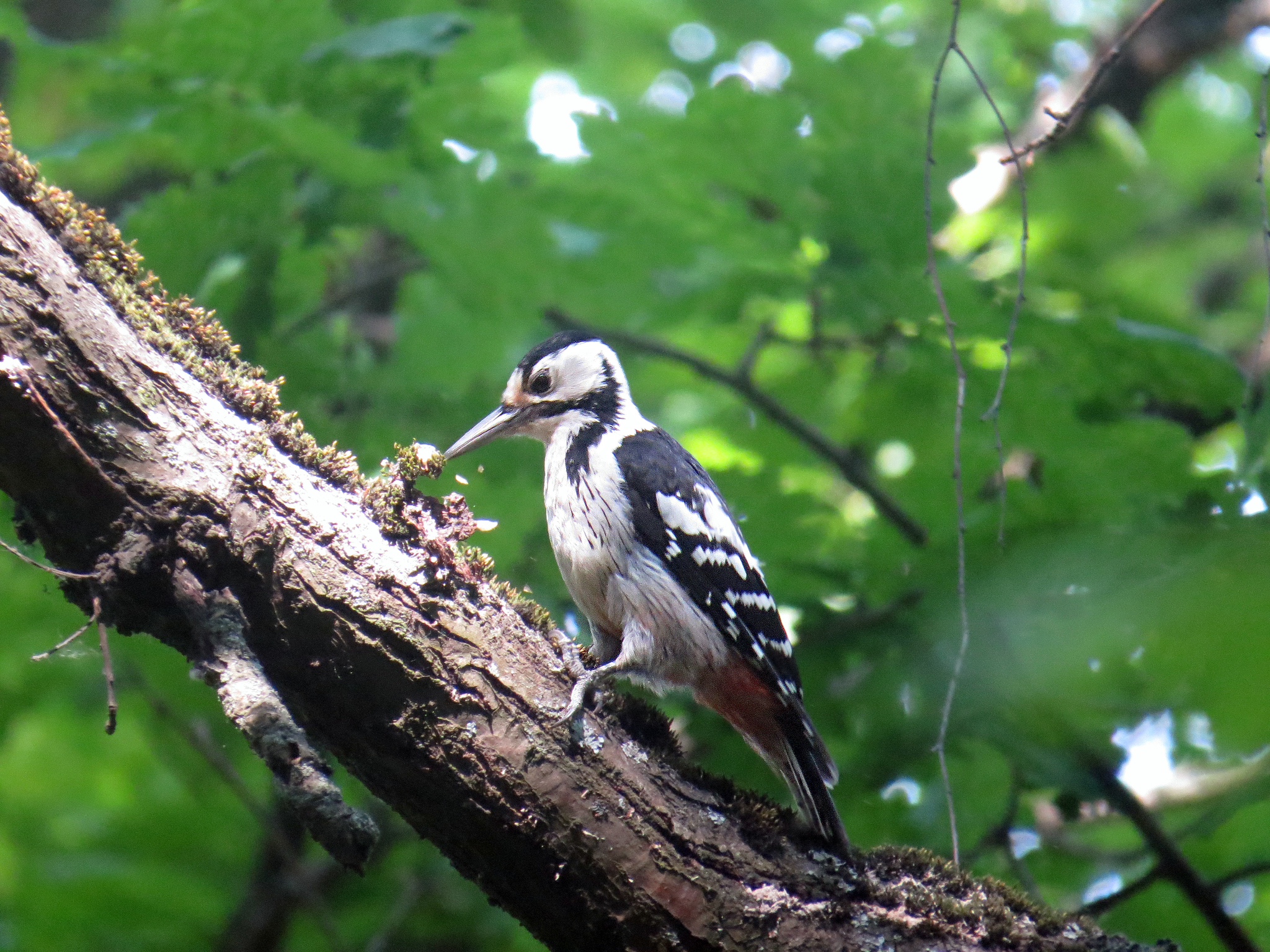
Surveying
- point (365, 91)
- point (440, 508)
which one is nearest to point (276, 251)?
point (365, 91)

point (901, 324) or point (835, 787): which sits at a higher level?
point (901, 324)

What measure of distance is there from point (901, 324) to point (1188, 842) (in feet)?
7.74

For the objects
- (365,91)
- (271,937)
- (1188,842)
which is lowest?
(271,937)

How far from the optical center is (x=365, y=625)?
89.6 inches

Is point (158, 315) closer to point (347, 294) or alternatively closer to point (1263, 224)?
point (347, 294)

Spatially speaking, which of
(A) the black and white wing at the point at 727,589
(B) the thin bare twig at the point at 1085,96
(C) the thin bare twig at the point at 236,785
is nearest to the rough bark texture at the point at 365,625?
(A) the black and white wing at the point at 727,589

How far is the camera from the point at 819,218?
4.15 metres

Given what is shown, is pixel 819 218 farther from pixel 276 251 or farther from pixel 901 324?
pixel 276 251

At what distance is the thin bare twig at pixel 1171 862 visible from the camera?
3.61 m

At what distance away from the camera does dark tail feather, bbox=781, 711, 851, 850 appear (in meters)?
3.26

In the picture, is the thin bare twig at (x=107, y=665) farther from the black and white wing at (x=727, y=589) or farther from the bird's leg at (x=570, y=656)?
the black and white wing at (x=727, y=589)

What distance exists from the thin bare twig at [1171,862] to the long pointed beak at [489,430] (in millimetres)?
2548

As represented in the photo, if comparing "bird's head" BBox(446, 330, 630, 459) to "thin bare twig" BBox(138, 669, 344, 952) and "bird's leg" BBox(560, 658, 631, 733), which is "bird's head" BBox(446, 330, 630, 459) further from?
"thin bare twig" BBox(138, 669, 344, 952)

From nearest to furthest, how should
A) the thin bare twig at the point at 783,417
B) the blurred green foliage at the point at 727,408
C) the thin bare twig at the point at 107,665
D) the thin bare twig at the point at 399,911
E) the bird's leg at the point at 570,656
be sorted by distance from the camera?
Result: the thin bare twig at the point at 107,665 → the bird's leg at the point at 570,656 → the blurred green foliage at the point at 727,408 → the thin bare twig at the point at 783,417 → the thin bare twig at the point at 399,911
